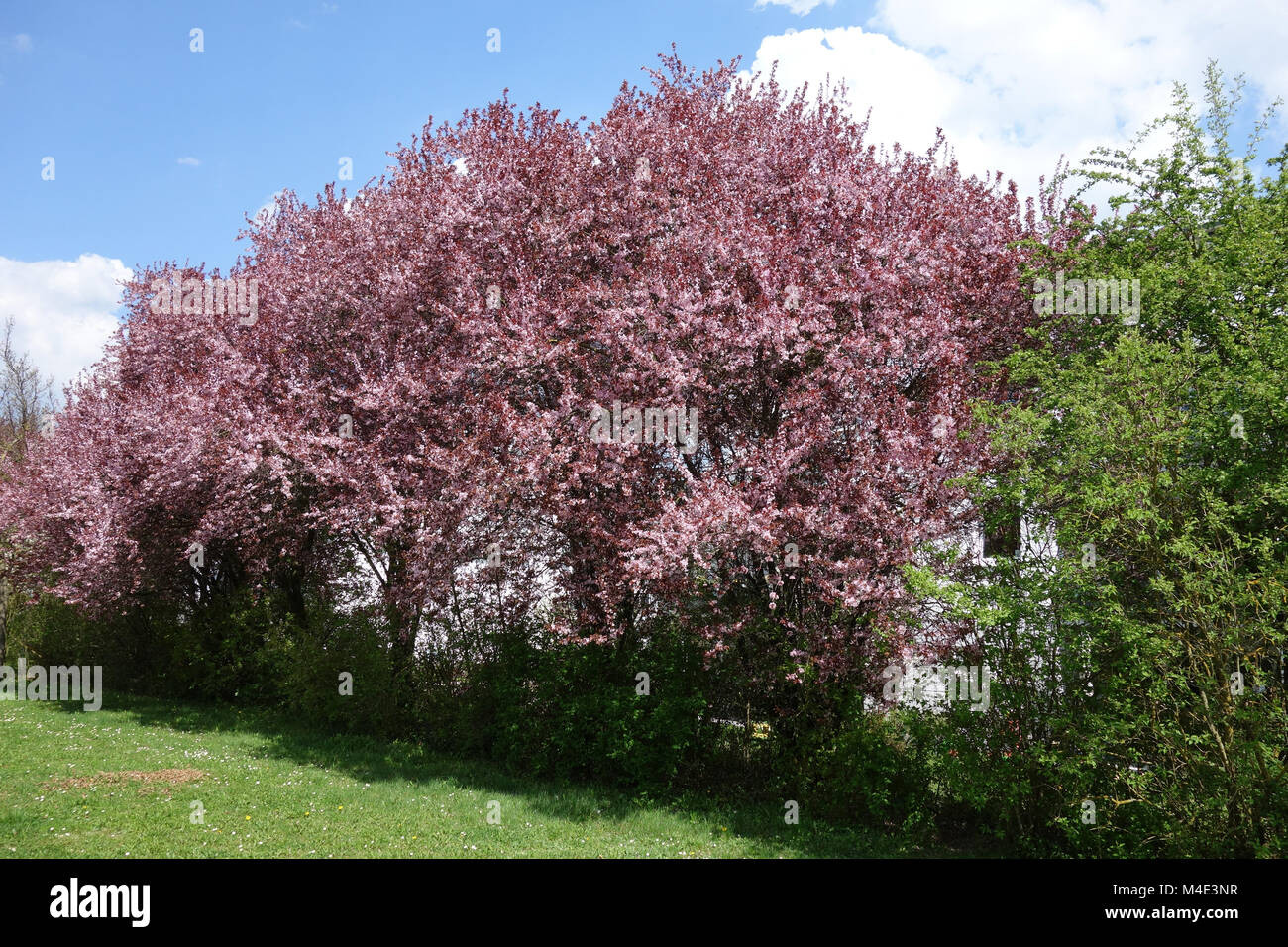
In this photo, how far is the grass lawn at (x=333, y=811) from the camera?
754 centimetres

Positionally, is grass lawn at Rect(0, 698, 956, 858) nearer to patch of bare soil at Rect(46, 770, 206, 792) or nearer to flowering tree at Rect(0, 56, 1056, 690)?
patch of bare soil at Rect(46, 770, 206, 792)

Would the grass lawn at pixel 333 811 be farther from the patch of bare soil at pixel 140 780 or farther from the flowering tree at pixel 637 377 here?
the flowering tree at pixel 637 377

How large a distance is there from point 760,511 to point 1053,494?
2.76m

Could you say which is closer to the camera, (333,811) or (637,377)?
(333,811)

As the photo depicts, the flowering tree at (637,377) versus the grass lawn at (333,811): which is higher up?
the flowering tree at (637,377)

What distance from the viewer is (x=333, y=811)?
8.64 metres

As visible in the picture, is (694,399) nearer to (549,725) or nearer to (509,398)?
(509,398)

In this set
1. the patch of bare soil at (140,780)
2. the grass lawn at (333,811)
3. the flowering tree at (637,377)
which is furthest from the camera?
the patch of bare soil at (140,780)

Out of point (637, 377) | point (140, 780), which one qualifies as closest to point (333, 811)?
point (140, 780)

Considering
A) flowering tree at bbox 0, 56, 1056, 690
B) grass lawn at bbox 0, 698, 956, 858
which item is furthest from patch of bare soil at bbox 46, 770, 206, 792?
flowering tree at bbox 0, 56, 1056, 690

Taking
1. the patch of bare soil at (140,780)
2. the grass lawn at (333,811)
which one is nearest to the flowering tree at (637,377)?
the grass lawn at (333,811)

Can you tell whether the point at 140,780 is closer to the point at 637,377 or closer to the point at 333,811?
the point at 333,811
